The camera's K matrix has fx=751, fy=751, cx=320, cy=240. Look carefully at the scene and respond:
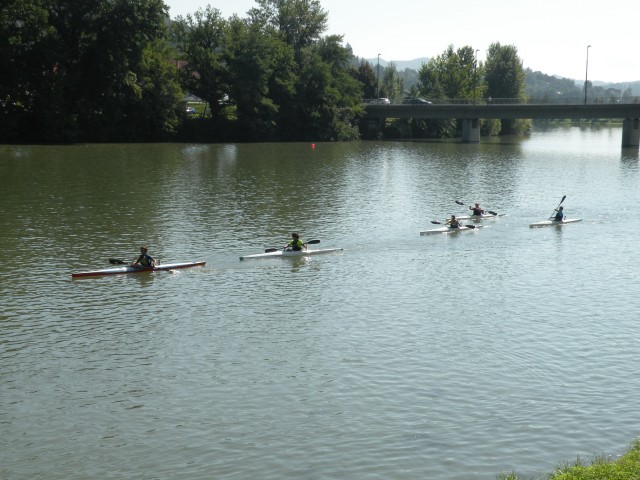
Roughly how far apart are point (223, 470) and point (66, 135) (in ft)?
256

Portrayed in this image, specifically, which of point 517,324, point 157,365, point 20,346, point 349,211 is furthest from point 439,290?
point 349,211

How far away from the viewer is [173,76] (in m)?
95.4

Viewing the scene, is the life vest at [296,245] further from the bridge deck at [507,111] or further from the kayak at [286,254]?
the bridge deck at [507,111]

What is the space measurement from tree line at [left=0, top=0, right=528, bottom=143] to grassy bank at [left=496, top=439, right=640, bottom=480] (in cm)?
8082

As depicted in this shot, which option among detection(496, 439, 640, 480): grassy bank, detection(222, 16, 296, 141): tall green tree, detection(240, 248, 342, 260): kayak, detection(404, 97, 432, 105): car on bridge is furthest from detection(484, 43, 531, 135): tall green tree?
detection(496, 439, 640, 480): grassy bank

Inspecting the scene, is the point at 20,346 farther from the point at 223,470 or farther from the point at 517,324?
the point at 517,324

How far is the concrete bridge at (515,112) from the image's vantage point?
100 m

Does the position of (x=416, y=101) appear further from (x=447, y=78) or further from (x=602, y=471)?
(x=602, y=471)

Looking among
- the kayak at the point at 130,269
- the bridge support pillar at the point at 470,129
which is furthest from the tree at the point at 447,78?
the kayak at the point at 130,269

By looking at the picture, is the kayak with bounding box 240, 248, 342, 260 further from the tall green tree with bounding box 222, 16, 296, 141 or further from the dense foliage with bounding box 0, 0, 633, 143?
the tall green tree with bounding box 222, 16, 296, 141

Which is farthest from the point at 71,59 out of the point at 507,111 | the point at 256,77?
the point at 507,111

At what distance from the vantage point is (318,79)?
10956cm

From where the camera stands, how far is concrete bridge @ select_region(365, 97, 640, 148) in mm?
100438

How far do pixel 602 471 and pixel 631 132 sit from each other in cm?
9794
